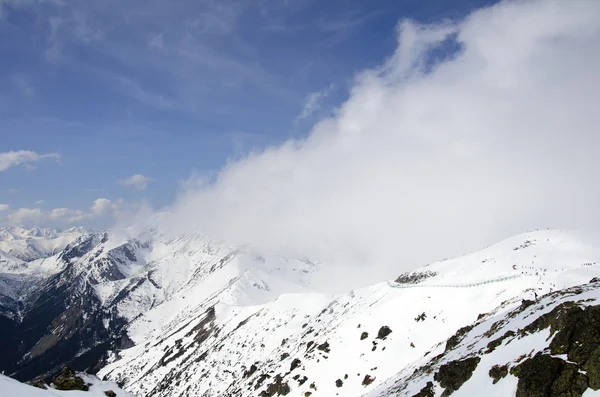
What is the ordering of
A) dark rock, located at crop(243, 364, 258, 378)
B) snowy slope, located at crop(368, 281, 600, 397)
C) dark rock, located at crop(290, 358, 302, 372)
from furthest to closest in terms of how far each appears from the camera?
dark rock, located at crop(243, 364, 258, 378) → dark rock, located at crop(290, 358, 302, 372) → snowy slope, located at crop(368, 281, 600, 397)

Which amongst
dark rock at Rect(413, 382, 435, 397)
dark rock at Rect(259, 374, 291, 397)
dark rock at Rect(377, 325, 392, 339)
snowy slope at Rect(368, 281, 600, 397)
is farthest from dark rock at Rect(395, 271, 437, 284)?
dark rock at Rect(413, 382, 435, 397)

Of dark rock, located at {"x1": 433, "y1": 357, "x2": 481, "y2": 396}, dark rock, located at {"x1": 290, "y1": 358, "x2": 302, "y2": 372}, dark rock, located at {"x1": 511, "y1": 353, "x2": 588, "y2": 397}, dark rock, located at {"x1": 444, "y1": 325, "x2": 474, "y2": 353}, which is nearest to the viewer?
dark rock, located at {"x1": 511, "y1": 353, "x2": 588, "y2": 397}

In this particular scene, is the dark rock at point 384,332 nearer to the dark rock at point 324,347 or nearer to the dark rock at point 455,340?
the dark rock at point 324,347

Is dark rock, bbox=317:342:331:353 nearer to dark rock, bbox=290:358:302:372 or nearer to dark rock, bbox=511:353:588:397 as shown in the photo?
dark rock, bbox=290:358:302:372

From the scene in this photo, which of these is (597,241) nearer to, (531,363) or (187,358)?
(531,363)

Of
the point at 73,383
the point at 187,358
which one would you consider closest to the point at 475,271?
the point at 73,383

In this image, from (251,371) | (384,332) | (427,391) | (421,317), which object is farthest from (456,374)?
(251,371)

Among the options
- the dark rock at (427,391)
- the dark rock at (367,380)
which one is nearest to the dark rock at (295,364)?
the dark rock at (367,380)

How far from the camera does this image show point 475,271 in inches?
→ 2685

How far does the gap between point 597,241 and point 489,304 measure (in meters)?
29.0

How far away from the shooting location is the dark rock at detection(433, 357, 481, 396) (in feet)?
69.0

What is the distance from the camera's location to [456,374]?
855 inches

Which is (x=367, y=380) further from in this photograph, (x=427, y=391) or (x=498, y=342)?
(x=498, y=342)

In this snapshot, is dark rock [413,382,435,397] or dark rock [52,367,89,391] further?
dark rock [52,367,89,391]
